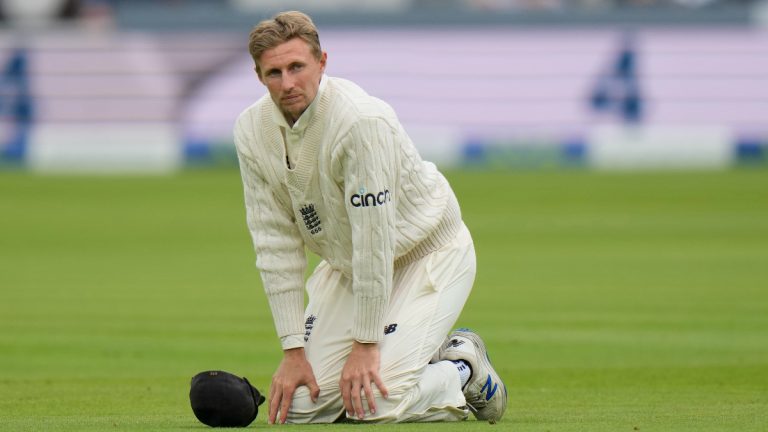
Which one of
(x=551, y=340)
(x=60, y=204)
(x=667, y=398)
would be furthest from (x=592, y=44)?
(x=667, y=398)

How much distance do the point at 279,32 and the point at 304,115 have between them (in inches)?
15.3

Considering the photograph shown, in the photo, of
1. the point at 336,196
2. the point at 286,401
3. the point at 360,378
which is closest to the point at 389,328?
the point at 360,378

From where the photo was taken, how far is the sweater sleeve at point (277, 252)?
6.52 meters

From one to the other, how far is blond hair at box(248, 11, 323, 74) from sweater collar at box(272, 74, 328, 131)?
9.5 inches

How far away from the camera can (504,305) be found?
12.5 m

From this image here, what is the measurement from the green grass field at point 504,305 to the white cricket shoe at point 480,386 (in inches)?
4.2

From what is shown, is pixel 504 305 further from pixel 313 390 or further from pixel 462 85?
pixel 462 85

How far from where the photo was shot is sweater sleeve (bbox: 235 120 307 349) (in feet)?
21.4

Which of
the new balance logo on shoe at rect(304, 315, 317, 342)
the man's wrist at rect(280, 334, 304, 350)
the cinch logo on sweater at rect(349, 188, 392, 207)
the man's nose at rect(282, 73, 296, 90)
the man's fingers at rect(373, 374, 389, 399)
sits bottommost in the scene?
the man's fingers at rect(373, 374, 389, 399)

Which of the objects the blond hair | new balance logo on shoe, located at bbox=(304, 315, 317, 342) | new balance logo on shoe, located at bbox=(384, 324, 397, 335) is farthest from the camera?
new balance logo on shoe, located at bbox=(304, 315, 317, 342)

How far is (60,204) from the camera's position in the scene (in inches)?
953

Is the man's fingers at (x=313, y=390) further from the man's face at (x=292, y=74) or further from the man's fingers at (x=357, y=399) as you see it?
the man's face at (x=292, y=74)

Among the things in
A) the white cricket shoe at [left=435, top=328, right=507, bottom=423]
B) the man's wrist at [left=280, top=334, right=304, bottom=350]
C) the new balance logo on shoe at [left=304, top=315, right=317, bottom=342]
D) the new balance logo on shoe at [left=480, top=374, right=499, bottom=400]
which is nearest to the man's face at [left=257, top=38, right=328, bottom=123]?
the man's wrist at [left=280, top=334, right=304, bottom=350]

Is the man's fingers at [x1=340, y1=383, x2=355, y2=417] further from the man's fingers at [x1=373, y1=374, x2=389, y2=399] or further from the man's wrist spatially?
the man's wrist
